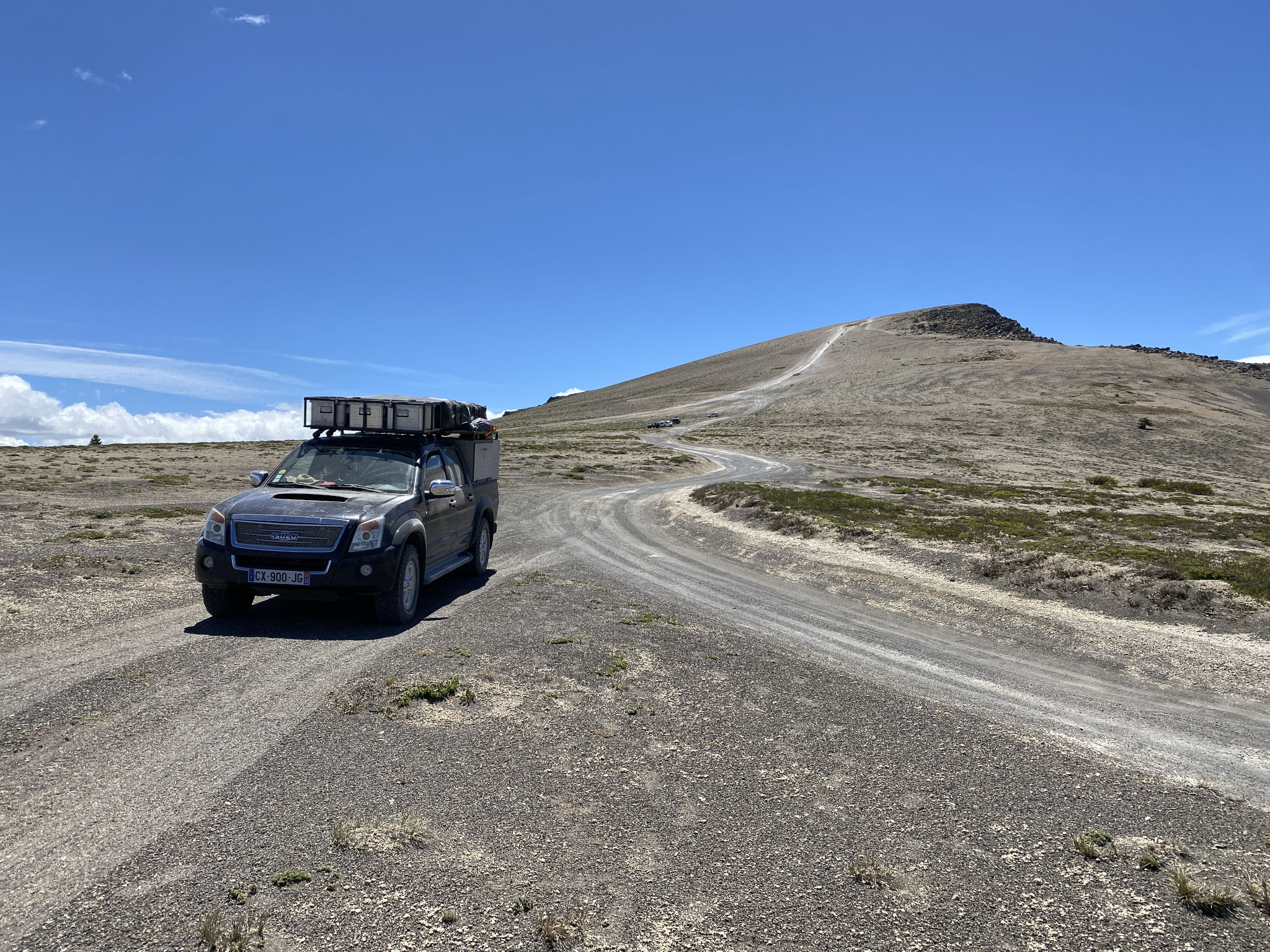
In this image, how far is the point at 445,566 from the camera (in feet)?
36.9

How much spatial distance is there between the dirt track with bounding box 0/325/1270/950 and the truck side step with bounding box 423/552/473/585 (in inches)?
41.7

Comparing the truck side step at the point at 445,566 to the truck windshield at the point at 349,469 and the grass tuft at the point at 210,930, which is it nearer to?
the truck windshield at the point at 349,469

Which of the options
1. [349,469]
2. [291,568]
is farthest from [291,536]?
[349,469]

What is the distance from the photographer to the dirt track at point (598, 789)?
12.1 ft

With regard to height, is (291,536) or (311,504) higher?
(311,504)

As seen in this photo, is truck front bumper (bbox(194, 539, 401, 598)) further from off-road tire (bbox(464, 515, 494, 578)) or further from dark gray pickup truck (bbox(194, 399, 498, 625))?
off-road tire (bbox(464, 515, 494, 578))

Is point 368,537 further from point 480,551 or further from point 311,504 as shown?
point 480,551

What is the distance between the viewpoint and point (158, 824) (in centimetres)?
431

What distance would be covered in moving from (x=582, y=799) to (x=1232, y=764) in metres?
5.67

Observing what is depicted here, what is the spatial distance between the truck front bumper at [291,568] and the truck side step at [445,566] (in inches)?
55.5

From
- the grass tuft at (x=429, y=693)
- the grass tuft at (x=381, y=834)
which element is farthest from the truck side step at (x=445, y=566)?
the grass tuft at (x=381, y=834)

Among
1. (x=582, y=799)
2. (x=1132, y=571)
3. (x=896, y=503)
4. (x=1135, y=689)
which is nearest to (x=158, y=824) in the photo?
(x=582, y=799)

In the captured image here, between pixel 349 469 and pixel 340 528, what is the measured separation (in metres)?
1.89

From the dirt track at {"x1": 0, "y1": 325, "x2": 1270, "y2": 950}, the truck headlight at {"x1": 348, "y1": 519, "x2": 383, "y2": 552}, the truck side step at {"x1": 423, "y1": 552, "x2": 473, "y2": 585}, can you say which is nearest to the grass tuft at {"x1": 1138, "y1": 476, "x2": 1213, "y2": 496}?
the dirt track at {"x1": 0, "y1": 325, "x2": 1270, "y2": 950}
